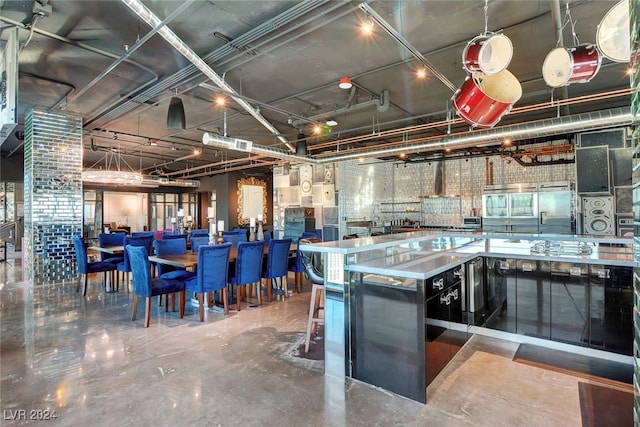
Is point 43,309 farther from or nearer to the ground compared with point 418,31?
nearer to the ground

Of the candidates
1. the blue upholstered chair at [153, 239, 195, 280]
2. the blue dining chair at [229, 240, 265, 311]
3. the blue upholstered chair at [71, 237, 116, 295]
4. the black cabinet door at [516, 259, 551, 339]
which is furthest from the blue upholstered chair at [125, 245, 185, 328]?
the black cabinet door at [516, 259, 551, 339]

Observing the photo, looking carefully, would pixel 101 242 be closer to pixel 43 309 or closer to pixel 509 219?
pixel 43 309

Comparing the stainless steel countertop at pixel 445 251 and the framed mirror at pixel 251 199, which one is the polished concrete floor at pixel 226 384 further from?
the framed mirror at pixel 251 199

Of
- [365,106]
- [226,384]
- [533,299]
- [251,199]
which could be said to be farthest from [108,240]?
[251,199]

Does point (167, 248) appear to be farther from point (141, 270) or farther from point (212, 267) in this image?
point (212, 267)

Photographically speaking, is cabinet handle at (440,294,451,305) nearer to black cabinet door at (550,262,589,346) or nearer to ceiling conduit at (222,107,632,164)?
black cabinet door at (550,262,589,346)

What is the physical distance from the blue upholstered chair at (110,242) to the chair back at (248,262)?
9.10 ft

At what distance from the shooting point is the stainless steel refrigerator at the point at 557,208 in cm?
645

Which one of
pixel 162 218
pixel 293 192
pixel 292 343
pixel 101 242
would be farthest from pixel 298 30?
pixel 162 218

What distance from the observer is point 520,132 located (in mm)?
4898

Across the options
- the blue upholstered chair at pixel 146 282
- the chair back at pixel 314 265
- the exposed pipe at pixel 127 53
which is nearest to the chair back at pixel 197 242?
the blue upholstered chair at pixel 146 282

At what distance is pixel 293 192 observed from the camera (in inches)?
411

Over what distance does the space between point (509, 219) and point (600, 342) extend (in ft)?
15.2

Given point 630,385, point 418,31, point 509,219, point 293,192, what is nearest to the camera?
point 630,385
